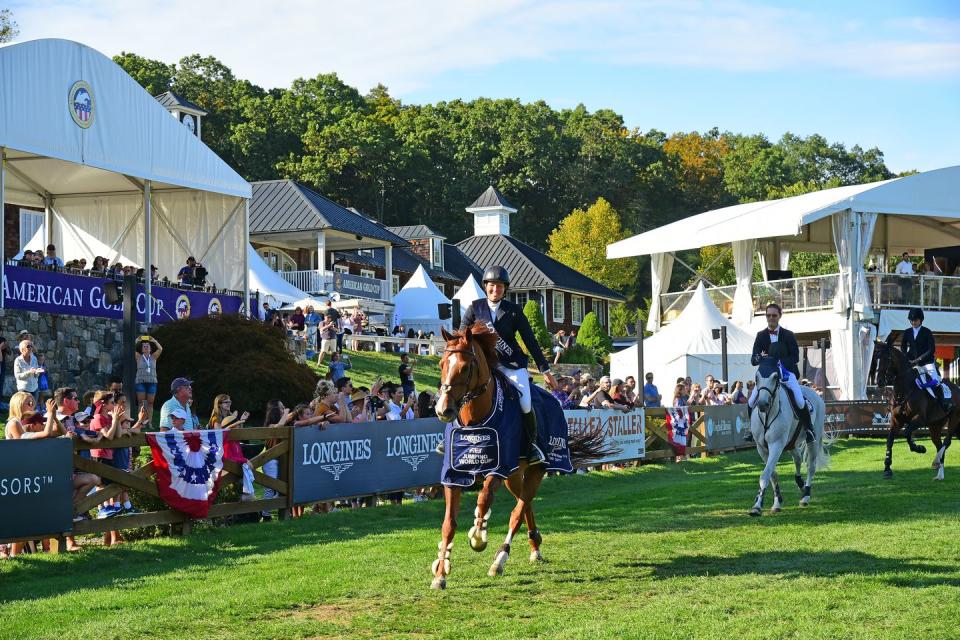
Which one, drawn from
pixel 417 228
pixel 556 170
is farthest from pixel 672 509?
pixel 556 170

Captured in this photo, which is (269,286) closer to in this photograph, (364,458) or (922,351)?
(364,458)

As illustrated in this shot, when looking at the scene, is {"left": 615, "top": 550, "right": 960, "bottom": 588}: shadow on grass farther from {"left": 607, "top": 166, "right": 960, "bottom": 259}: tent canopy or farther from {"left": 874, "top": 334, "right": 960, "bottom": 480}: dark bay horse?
{"left": 607, "top": 166, "right": 960, "bottom": 259}: tent canopy

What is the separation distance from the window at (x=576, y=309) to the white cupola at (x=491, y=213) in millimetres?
7289

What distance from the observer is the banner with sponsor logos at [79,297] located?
2447 cm

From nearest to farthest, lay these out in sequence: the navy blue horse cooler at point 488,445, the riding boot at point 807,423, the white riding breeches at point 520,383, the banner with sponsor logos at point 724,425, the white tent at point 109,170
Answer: the navy blue horse cooler at point 488,445, the white riding breeches at point 520,383, the riding boot at point 807,423, the white tent at point 109,170, the banner with sponsor logos at point 724,425

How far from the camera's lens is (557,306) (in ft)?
244

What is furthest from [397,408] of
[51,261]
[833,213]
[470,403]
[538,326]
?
[538,326]

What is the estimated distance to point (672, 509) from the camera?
15359 millimetres

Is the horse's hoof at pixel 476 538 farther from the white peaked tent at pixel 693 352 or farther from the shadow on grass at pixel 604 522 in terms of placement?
the white peaked tent at pixel 693 352

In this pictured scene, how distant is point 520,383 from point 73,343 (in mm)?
18317

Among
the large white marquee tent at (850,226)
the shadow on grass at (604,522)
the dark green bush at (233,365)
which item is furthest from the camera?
the large white marquee tent at (850,226)

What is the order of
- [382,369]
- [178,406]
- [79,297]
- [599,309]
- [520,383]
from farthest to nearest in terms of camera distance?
[599,309] < [382,369] < [79,297] < [178,406] < [520,383]

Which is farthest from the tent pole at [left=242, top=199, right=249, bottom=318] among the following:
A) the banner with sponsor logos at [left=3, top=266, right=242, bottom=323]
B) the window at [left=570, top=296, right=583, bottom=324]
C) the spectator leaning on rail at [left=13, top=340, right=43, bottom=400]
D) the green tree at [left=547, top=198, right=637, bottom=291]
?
the green tree at [left=547, top=198, right=637, bottom=291]

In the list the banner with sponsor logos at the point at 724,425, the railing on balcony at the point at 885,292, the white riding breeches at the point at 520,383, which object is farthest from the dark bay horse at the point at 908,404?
the railing on balcony at the point at 885,292
